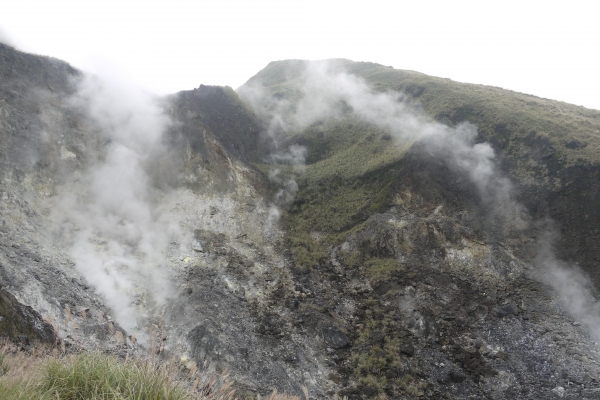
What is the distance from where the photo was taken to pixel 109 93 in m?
22.8

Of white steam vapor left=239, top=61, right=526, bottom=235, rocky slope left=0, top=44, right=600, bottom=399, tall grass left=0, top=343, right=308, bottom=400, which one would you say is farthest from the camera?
white steam vapor left=239, top=61, right=526, bottom=235

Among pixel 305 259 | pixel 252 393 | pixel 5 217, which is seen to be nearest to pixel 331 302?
pixel 305 259

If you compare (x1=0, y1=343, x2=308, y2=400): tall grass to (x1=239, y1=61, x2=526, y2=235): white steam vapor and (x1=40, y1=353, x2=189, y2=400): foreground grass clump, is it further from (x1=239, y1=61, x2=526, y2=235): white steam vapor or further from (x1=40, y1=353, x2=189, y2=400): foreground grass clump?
(x1=239, y1=61, x2=526, y2=235): white steam vapor

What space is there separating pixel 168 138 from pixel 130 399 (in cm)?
2168

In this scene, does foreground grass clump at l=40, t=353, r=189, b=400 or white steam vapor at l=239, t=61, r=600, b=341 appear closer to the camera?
foreground grass clump at l=40, t=353, r=189, b=400

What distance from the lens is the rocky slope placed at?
38.5 ft

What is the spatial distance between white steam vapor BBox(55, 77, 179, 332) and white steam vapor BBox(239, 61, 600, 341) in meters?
7.73

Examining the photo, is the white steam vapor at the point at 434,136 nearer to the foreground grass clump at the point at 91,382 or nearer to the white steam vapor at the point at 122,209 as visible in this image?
the white steam vapor at the point at 122,209

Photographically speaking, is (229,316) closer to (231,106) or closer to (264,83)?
(231,106)

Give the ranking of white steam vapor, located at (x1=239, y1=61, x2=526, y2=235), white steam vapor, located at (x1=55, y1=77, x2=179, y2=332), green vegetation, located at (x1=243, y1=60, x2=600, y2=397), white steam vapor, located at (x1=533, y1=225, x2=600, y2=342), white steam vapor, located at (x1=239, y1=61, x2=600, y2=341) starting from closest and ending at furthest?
white steam vapor, located at (x1=533, y1=225, x2=600, y2=342)
green vegetation, located at (x1=243, y1=60, x2=600, y2=397)
white steam vapor, located at (x1=55, y1=77, x2=179, y2=332)
white steam vapor, located at (x1=239, y1=61, x2=600, y2=341)
white steam vapor, located at (x1=239, y1=61, x2=526, y2=235)

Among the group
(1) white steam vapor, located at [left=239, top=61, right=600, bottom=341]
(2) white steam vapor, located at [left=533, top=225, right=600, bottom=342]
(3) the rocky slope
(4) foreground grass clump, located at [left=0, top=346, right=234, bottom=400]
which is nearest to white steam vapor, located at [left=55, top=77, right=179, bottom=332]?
(3) the rocky slope

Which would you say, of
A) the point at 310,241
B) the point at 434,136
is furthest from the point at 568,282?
the point at 310,241

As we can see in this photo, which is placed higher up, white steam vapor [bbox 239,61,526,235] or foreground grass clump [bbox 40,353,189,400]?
white steam vapor [bbox 239,61,526,235]

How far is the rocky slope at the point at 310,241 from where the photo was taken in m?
11.7
